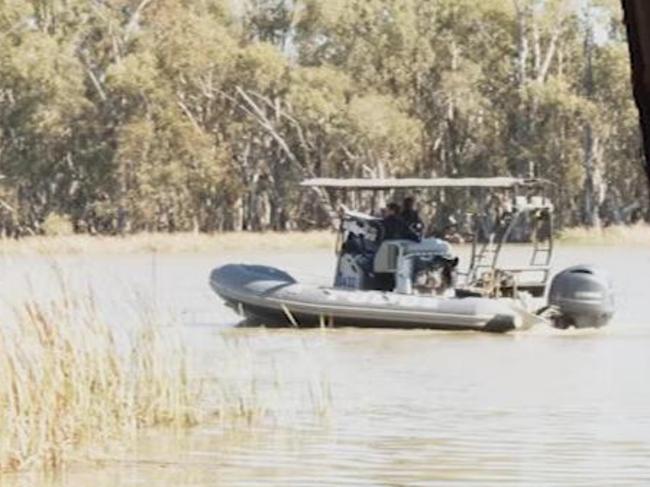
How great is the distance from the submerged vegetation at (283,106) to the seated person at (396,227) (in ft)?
103

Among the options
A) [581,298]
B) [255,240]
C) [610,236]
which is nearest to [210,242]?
[255,240]

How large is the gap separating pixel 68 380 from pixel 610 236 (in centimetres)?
4089

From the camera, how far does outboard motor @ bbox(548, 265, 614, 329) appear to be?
20.0m

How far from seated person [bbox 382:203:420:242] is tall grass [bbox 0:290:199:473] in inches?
346

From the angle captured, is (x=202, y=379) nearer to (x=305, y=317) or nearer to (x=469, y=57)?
(x=305, y=317)

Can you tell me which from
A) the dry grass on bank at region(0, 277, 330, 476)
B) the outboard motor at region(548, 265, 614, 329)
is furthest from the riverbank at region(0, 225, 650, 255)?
the dry grass on bank at region(0, 277, 330, 476)

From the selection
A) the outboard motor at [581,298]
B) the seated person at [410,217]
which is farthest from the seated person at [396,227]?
the outboard motor at [581,298]

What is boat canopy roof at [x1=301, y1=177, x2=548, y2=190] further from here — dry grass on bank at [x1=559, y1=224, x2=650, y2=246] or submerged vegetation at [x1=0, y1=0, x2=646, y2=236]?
submerged vegetation at [x1=0, y1=0, x2=646, y2=236]

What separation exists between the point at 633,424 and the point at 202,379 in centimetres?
304

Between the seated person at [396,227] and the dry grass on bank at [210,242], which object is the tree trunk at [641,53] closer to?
the seated person at [396,227]

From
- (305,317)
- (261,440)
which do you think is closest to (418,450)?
(261,440)

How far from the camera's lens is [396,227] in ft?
61.5

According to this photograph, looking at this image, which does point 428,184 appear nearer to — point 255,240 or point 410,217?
point 410,217

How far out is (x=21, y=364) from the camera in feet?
26.9
